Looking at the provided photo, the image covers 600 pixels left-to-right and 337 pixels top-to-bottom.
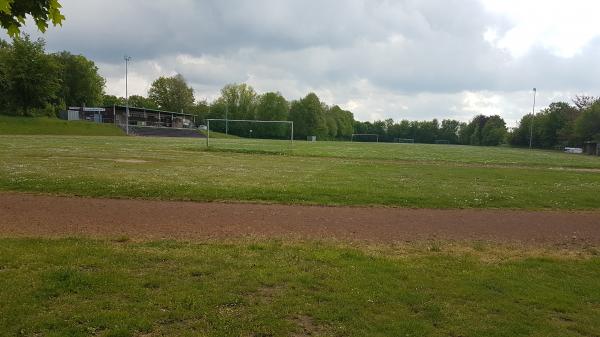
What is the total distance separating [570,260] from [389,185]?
9483mm

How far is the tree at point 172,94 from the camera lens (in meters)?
148

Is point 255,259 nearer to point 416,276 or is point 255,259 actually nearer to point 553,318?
point 416,276

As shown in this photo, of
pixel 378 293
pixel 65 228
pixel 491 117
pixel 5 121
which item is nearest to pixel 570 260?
pixel 378 293

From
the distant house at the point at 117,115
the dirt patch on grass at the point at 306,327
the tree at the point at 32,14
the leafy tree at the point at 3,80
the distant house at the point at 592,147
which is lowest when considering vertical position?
the dirt patch on grass at the point at 306,327

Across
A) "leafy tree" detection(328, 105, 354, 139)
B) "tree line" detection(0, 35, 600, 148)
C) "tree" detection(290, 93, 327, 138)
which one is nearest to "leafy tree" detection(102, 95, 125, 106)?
"tree line" detection(0, 35, 600, 148)

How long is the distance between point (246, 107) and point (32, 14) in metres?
153

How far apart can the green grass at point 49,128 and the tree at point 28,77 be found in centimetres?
918

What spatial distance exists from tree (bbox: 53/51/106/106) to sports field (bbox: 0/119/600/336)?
114303mm

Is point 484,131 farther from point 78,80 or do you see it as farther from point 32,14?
point 32,14

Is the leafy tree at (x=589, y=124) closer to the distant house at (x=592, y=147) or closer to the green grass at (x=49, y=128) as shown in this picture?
the distant house at (x=592, y=147)

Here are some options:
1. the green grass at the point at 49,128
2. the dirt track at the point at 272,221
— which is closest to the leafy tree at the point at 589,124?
the dirt track at the point at 272,221

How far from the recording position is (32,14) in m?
4.86

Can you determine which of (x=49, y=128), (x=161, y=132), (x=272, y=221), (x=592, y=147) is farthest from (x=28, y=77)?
(x=592, y=147)

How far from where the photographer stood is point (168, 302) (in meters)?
5.24
